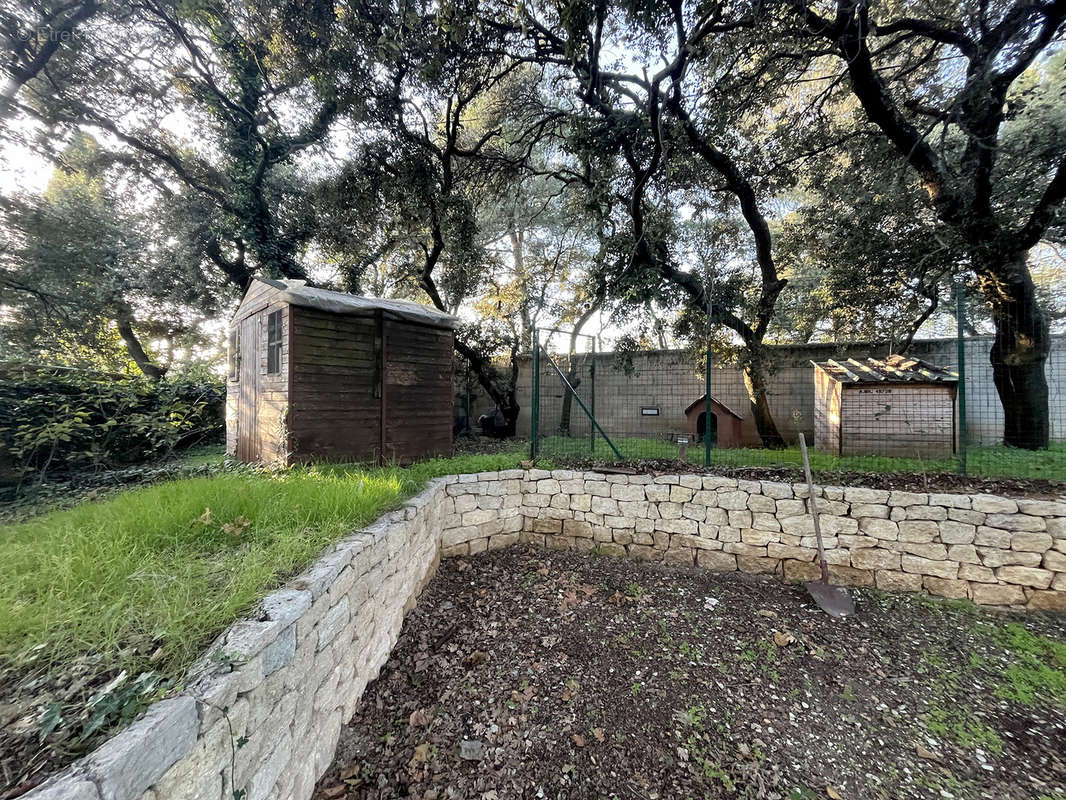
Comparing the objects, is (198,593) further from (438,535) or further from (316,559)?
(438,535)

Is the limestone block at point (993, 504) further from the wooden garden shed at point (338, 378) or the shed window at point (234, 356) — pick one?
the shed window at point (234, 356)

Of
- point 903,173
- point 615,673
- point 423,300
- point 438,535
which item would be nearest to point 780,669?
point 615,673

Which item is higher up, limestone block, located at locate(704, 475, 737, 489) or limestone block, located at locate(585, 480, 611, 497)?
limestone block, located at locate(704, 475, 737, 489)

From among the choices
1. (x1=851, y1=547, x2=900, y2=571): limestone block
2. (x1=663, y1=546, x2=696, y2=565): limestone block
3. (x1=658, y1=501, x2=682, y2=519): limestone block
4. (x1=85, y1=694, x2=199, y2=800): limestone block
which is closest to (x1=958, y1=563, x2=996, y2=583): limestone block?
(x1=851, y1=547, x2=900, y2=571): limestone block

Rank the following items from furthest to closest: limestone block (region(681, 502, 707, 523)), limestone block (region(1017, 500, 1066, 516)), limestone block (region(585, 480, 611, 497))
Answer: limestone block (region(585, 480, 611, 497)), limestone block (region(681, 502, 707, 523)), limestone block (region(1017, 500, 1066, 516))

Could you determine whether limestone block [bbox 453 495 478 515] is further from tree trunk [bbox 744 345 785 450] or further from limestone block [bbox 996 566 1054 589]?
limestone block [bbox 996 566 1054 589]

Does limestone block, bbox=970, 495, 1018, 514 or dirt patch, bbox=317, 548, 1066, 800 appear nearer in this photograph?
dirt patch, bbox=317, 548, 1066, 800

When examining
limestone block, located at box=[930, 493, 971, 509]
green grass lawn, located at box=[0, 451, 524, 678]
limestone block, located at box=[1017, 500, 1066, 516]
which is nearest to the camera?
green grass lawn, located at box=[0, 451, 524, 678]

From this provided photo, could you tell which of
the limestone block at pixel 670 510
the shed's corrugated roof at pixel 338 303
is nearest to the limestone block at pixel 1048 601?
the limestone block at pixel 670 510

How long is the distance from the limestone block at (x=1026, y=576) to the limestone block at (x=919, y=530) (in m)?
0.52

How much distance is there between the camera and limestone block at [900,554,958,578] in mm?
3366

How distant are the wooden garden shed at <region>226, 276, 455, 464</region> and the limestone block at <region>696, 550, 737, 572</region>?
12.2 feet

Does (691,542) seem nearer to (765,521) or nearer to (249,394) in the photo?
(765,521)

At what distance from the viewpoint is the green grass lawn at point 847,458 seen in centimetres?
394
